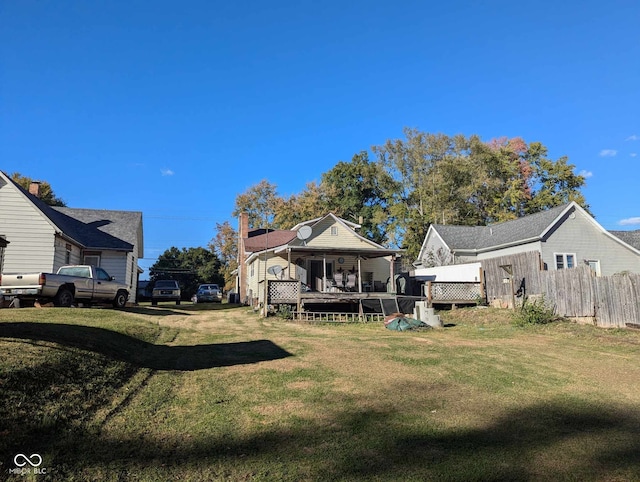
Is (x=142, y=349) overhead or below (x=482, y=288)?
below

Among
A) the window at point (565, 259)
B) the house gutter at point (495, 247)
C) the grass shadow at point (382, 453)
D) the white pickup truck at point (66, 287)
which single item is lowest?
the grass shadow at point (382, 453)

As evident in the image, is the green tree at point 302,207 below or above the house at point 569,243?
above

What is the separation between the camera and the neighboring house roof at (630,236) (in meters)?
29.3

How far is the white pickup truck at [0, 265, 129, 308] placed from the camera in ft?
42.9

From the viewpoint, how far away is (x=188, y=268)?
203ft

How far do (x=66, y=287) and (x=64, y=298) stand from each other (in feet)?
1.24

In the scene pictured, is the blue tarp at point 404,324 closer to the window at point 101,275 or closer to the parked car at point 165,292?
the window at point 101,275

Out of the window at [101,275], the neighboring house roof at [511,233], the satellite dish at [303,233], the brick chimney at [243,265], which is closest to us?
the window at [101,275]

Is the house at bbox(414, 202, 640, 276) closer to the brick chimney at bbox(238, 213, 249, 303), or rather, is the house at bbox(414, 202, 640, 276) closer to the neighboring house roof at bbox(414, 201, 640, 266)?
the neighboring house roof at bbox(414, 201, 640, 266)

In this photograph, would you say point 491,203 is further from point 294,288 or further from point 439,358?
point 439,358

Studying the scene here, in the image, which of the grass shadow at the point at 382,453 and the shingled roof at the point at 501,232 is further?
the shingled roof at the point at 501,232

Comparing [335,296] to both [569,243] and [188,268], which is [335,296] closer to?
[569,243]

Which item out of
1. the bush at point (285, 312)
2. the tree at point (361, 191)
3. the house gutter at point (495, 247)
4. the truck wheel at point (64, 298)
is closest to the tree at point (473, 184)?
the tree at point (361, 191)

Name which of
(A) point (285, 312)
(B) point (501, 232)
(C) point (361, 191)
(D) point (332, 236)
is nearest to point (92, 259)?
(A) point (285, 312)
